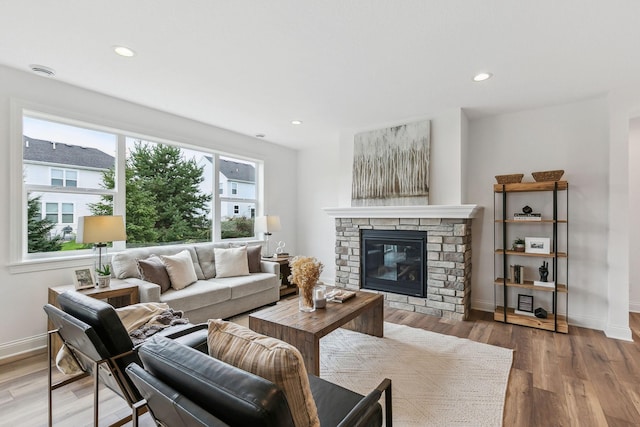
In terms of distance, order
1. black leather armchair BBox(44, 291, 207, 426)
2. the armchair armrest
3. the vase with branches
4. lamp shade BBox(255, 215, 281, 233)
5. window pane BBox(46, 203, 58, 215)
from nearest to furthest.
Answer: the armchair armrest → black leather armchair BBox(44, 291, 207, 426) → the vase with branches → window pane BBox(46, 203, 58, 215) → lamp shade BBox(255, 215, 281, 233)

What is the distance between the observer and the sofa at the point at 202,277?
3.15m

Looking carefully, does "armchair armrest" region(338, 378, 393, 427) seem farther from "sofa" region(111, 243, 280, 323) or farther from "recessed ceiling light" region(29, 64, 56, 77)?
"recessed ceiling light" region(29, 64, 56, 77)

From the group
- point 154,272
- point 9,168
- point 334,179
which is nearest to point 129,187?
point 9,168

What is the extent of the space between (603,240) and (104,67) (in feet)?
17.3

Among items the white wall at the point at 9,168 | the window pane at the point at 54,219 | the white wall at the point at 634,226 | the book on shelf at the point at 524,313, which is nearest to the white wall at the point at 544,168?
the book on shelf at the point at 524,313

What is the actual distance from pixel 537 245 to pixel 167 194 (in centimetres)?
454

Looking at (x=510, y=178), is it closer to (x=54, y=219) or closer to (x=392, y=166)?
(x=392, y=166)

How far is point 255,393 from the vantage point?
86 cm

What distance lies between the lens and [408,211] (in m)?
3.96

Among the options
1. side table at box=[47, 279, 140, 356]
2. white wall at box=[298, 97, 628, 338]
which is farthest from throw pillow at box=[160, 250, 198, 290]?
white wall at box=[298, 97, 628, 338]

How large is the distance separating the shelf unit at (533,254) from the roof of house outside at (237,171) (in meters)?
3.65

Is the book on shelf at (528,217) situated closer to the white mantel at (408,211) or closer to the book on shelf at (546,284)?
the white mantel at (408,211)

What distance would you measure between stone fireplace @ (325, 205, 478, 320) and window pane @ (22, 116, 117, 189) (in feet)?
10.1

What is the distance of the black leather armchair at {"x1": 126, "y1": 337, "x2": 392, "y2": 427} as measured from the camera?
854 mm
